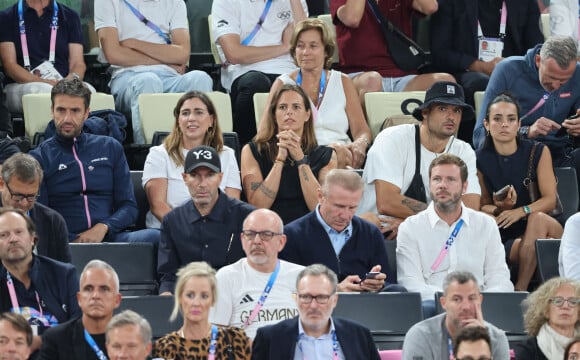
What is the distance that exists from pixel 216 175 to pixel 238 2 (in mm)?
2699

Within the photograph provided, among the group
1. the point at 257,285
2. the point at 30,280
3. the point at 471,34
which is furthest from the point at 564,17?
the point at 30,280

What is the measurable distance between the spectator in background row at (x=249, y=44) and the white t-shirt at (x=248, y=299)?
9.12 ft

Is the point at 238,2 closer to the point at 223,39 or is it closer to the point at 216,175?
the point at 223,39

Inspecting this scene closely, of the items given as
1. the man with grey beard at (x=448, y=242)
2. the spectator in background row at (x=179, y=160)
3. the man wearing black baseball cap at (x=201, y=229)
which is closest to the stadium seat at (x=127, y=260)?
the man wearing black baseball cap at (x=201, y=229)

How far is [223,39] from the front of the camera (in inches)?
387

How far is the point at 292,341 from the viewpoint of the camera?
652 cm

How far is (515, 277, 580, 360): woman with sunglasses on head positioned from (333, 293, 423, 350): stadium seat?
1.86 feet

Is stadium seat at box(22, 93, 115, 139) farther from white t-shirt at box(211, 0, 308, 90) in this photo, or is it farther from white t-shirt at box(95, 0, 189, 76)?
white t-shirt at box(211, 0, 308, 90)

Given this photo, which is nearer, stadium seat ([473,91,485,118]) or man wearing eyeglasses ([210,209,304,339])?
man wearing eyeglasses ([210,209,304,339])

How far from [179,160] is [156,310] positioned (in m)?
1.52

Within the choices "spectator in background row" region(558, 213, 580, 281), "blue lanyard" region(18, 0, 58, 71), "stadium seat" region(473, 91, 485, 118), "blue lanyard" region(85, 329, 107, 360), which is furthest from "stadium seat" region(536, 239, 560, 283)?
"blue lanyard" region(18, 0, 58, 71)

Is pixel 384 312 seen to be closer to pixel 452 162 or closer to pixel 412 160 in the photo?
pixel 452 162

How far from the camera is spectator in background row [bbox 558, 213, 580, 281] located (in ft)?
25.1

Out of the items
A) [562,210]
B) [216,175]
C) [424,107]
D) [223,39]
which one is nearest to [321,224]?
[216,175]
